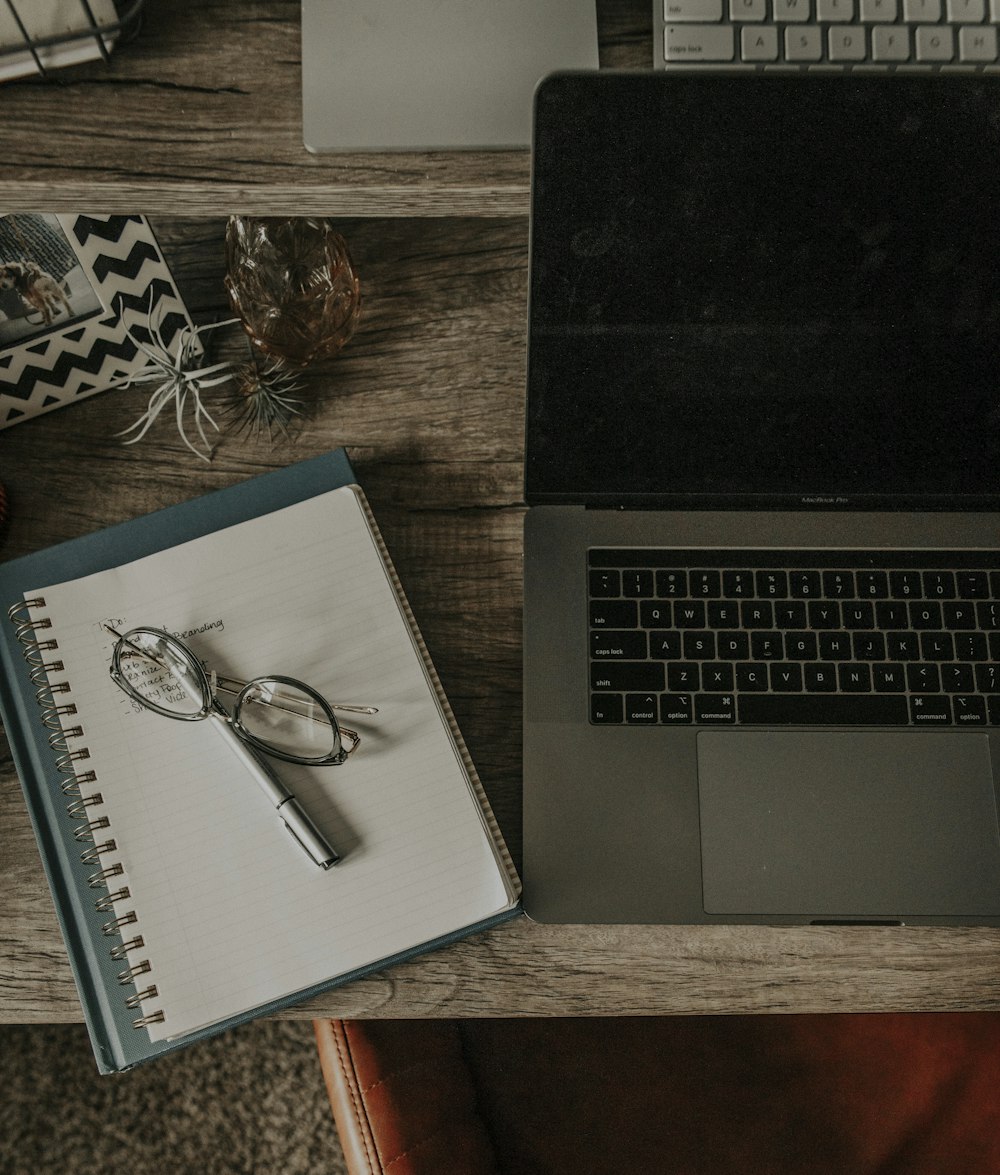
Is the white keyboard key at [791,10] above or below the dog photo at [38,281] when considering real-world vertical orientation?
above

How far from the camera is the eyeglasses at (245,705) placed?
694 millimetres

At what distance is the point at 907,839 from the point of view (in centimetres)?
71

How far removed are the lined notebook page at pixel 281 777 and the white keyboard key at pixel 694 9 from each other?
0.37 metres

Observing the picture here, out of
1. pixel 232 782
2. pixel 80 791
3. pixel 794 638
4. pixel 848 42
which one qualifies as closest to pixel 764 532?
pixel 794 638

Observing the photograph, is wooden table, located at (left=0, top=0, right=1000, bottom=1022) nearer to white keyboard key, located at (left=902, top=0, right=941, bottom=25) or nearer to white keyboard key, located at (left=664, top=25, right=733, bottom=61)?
white keyboard key, located at (left=664, top=25, right=733, bottom=61)

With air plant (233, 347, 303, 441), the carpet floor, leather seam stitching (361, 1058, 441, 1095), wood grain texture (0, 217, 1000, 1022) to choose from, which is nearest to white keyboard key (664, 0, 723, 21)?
wood grain texture (0, 217, 1000, 1022)

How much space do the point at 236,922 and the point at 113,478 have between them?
0.36 m

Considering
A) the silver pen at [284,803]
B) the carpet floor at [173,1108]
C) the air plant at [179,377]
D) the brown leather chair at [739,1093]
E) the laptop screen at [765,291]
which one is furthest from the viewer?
the carpet floor at [173,1108]

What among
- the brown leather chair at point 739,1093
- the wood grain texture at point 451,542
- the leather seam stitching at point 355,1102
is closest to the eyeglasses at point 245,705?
the wood grain texture at point 451,542

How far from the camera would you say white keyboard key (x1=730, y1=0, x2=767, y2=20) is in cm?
58

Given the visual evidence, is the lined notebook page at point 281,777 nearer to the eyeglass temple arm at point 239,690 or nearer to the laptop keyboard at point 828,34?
the eyeglass temple arm at point 239,690

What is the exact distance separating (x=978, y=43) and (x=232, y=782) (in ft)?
2.14

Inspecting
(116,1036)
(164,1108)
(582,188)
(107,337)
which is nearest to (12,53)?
(107,337)

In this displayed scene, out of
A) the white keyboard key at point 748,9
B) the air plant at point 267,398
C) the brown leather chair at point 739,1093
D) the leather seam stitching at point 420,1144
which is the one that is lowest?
the brown leather chair at point 739,1093
